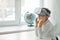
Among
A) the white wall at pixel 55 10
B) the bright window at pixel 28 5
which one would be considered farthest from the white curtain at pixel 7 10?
the white wall at pixel 55 10

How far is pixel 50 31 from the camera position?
3.44 ft

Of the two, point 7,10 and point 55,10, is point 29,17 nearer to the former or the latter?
point 7,10

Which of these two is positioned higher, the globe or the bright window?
the bright window

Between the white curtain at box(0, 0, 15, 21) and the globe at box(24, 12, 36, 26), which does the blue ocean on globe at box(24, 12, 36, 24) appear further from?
the white curtain at box(0, 0, 15, 21)

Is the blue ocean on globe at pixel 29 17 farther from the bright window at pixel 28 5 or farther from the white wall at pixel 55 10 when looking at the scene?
the white wall at pixel 55 10

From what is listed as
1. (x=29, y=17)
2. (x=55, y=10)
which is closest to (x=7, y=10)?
(x=29, y=17)

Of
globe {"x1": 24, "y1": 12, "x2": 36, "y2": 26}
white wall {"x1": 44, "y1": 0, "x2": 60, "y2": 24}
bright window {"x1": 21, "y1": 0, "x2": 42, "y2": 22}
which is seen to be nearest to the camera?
white wall {"x1": 44, "y1": 0, "x2": 60, "y2": 24}

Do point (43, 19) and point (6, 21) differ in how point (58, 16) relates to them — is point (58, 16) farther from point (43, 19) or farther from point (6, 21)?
point (6, 21)

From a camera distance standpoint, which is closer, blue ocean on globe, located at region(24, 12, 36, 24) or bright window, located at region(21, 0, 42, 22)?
blue ocean on globe, located at region(24, 12, 36, 24)

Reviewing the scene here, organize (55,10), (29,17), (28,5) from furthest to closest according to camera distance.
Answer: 1. (28,5)
2. (29,17)
3. (55,10)

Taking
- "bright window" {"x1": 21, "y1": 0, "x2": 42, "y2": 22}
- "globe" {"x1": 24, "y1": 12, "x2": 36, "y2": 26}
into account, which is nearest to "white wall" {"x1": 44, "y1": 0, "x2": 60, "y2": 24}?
"globe" {"x1": 24, "y1": 12, "x2": 36, "y2": 26}

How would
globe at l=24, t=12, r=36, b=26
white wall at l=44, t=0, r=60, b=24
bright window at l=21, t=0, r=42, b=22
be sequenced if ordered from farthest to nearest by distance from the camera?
1. bright window at l=21, t=0, r=42, b=22
2. globe at l=24, t=12, r=36, b=26
3. white wall at l=44, t=0, r=60, b=24

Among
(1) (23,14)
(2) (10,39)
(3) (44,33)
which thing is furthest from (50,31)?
(1) (23,14)

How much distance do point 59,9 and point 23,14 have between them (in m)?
0.81
